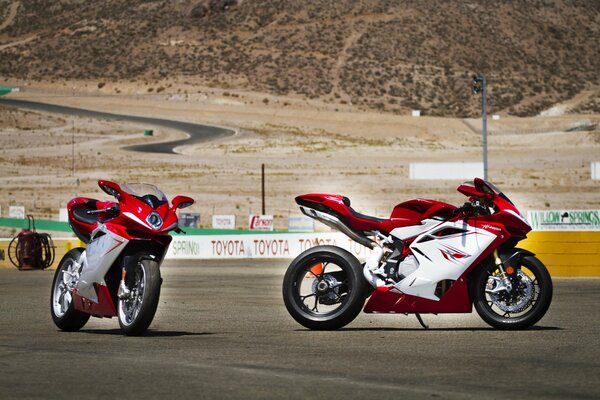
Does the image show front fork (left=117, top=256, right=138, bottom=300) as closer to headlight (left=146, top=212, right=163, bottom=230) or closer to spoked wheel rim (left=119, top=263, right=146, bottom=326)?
spoked wheel rim (left=119, top=263, right=146, bottom=326)

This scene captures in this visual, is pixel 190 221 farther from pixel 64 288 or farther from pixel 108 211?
pixel 108 211

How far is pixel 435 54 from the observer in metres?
146

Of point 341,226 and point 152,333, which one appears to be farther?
point 152,333

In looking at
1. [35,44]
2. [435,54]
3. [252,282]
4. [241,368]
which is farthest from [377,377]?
[35,44]

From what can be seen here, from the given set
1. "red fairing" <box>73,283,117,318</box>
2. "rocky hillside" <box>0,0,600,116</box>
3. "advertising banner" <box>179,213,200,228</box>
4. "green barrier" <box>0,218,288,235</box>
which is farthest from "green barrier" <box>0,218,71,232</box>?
"rocky hillside" <box>0,0,600,116</box>

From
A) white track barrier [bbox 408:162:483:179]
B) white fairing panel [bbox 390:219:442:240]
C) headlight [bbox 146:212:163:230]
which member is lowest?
white fairing panel [bbox 390:219:442:240]

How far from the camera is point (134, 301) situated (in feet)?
38.8

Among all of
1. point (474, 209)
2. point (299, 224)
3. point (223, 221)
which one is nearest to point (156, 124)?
point (223, 221)

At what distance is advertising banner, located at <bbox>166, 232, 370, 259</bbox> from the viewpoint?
36.1 m

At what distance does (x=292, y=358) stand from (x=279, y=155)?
79262 millimetres

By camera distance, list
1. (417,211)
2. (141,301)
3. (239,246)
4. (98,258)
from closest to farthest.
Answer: (141,301) → (98,258) → (417,211) → (239,246)

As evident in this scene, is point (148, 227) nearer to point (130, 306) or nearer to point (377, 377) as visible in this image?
point (130, 306)

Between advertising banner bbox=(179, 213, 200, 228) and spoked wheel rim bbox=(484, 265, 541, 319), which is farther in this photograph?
advertising banner bbox=(179, 213, 200, 228)

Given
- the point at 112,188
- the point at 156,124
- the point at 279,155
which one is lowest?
the point at 112,188
